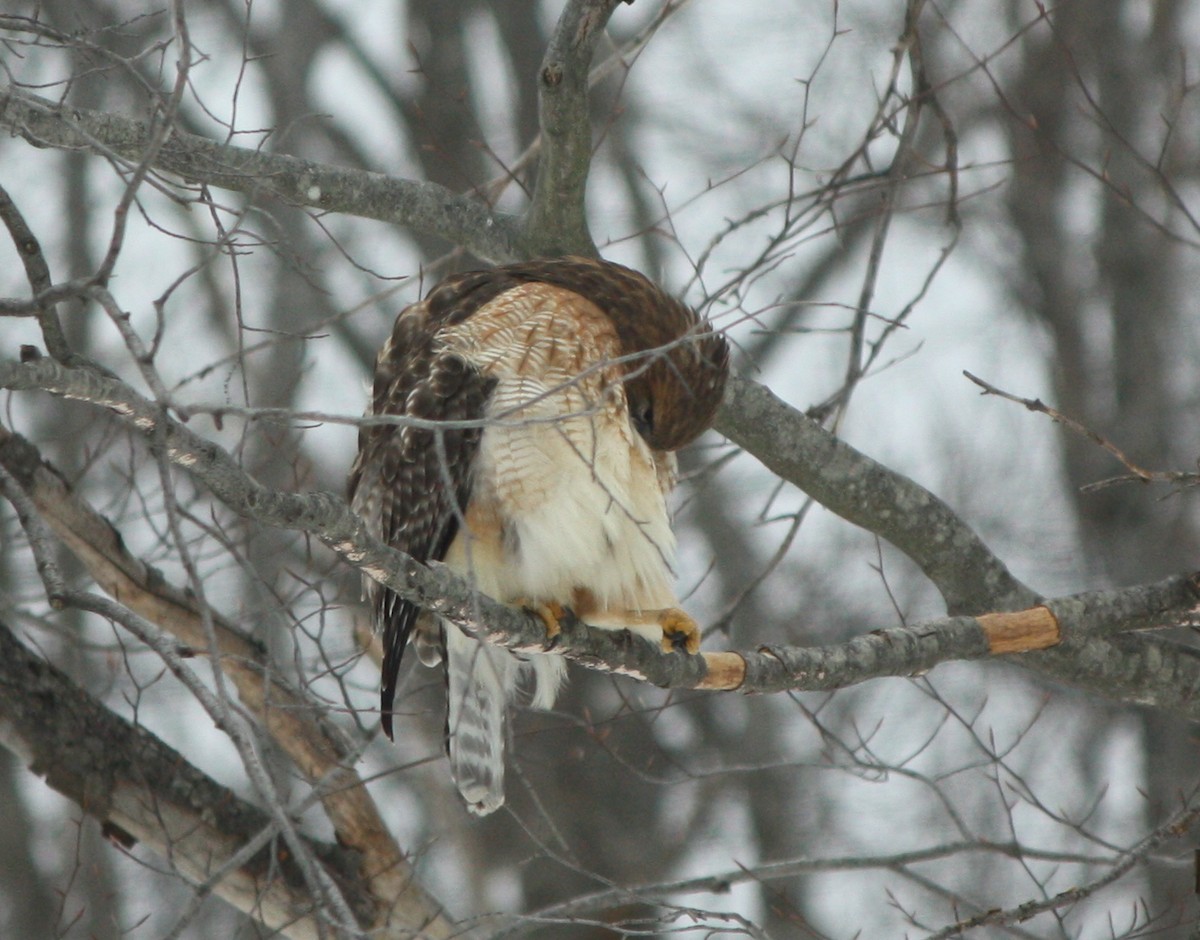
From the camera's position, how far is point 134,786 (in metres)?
4.36

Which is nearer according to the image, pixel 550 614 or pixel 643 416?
pixel 550 614

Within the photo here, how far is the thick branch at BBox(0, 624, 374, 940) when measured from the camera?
4246 millimetres

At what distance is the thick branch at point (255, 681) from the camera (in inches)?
169

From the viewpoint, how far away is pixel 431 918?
4453 millimetres

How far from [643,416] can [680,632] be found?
606mm

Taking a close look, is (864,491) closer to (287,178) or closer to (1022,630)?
(1022,630)

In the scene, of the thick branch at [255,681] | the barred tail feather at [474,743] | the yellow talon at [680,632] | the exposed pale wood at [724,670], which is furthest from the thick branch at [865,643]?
the thick branch at [255,681]

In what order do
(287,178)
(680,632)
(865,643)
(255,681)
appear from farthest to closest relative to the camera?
1. (255,681)
2. (287,178)
3. (680,632)
4. (865,643)

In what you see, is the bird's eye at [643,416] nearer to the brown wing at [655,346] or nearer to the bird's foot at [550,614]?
the brown wing at [655,346]

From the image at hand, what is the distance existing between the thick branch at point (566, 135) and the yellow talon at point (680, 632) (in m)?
1.21

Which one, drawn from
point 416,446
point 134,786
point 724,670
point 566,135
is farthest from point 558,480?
point 134,786

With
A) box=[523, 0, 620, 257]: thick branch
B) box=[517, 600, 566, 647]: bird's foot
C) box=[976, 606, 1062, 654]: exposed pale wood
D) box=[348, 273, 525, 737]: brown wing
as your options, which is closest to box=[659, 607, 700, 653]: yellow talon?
box=[517, 600, 566, 647]: bird's foot

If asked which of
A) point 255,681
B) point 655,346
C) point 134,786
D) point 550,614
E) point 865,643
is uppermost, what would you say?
point 655,346

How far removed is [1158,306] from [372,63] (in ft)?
21.2
